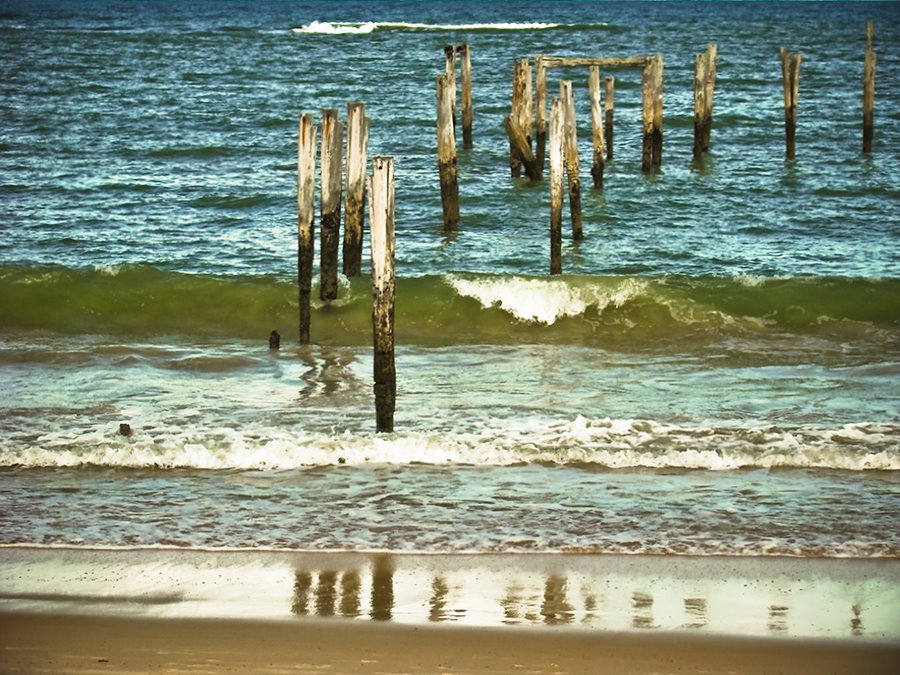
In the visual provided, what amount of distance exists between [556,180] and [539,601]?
919 centimetres

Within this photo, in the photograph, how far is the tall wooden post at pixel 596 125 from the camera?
64.0ft

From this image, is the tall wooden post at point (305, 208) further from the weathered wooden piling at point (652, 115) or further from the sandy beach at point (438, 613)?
the weathered wooden piling at point (652, 115)

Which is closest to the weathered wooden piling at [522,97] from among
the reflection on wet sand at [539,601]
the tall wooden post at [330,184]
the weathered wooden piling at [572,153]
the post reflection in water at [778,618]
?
the weathered wooden piling at [572,153]

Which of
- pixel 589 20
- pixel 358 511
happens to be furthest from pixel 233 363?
pixel 589 20

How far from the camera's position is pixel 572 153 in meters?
15.9

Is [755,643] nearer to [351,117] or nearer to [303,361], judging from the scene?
[303,361]

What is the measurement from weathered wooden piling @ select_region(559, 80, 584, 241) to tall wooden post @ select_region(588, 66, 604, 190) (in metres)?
2.83

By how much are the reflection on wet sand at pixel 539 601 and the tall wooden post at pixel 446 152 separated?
1097 cm

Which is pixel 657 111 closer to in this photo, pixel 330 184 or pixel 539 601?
pixel 330 184

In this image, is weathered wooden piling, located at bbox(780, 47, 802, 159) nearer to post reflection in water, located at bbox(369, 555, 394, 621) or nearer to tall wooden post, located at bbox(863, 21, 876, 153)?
tall wooden post, located at bbox(863, 21, 876, 153)

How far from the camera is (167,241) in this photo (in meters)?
17.3

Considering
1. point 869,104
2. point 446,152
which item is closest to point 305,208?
point 446,152

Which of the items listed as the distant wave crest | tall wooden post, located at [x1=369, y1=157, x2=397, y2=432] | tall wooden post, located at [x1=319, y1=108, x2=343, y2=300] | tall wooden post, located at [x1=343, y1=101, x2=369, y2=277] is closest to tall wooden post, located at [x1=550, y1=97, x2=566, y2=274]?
tall wooden post, located at [x1=343, y1=101, x2=369, y2=277]

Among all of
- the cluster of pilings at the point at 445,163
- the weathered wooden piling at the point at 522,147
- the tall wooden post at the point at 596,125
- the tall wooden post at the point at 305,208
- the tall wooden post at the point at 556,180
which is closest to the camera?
the cluster of pilings at the point at 445,163
